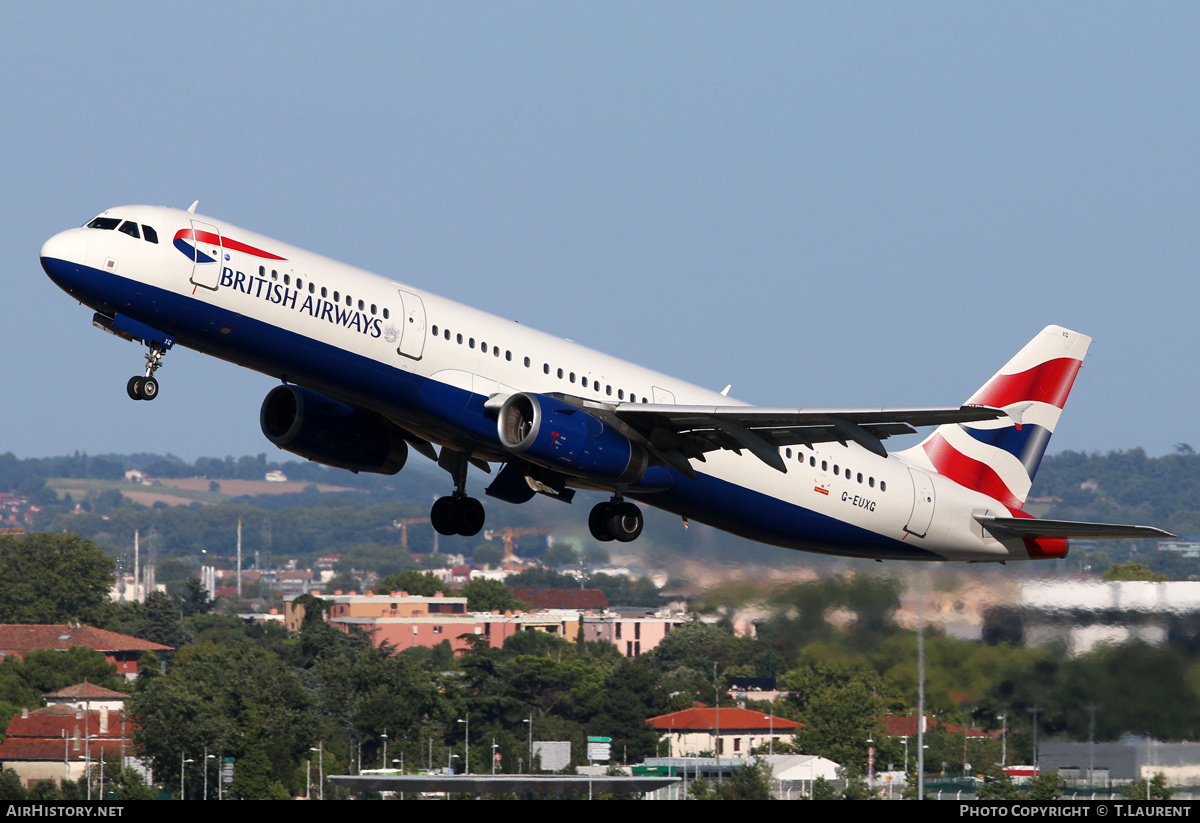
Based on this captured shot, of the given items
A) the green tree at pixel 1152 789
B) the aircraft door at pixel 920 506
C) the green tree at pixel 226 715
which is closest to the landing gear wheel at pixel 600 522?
the aircraft door at pixel 920 506

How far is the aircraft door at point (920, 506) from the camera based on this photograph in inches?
1436

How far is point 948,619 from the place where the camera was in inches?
1492

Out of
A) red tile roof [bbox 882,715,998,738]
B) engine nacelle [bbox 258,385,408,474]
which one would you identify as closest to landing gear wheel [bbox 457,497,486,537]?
engine nacelle [bbox 258,385,408,474]

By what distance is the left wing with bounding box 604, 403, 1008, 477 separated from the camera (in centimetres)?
2981

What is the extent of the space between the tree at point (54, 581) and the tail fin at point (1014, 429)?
125603mm

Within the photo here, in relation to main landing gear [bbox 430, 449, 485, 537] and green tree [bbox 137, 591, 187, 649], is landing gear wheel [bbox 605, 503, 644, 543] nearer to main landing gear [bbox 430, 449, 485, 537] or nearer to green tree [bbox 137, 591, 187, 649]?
main landing gear [bbox 430, 449, 485, 537]

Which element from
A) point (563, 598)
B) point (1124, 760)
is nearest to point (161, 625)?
point (563, 598)

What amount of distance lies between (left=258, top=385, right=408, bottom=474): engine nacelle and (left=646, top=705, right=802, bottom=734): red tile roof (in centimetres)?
3409

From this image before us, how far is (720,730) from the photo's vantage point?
245 feet

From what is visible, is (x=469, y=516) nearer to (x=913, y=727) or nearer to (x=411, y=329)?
(x=411, y=329)

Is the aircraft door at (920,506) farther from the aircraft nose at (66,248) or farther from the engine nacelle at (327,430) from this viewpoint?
the aircraft nose at (66,248)
